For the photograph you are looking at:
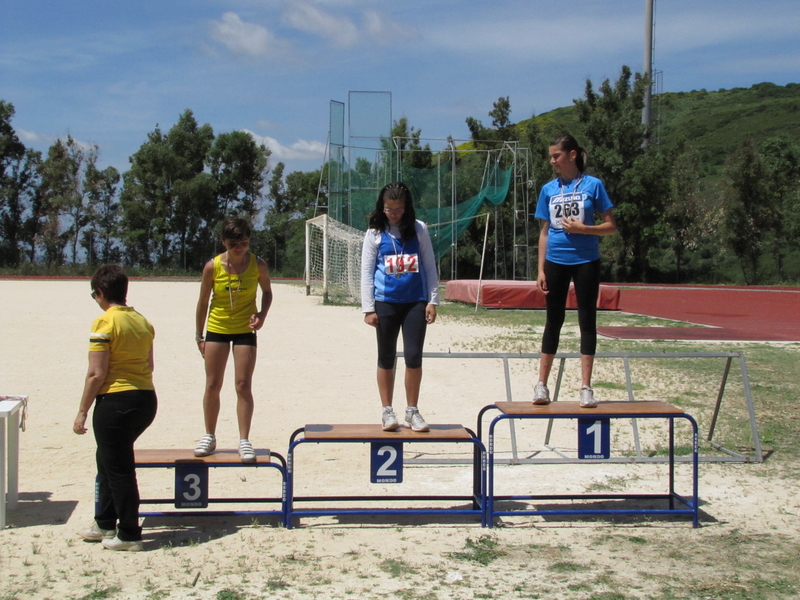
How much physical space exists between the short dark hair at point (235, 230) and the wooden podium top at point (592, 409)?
1.76 m

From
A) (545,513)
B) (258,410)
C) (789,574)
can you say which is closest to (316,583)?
(545,513)

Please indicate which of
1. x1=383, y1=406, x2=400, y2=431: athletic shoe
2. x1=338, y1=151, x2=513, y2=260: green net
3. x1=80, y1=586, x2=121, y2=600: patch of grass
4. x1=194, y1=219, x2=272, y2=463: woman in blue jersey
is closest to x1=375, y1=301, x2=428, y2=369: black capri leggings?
x1=383, y1=406, x2=400, y2=431: athletic shoe

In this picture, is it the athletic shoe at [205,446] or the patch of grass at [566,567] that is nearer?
the patch of grass at [566,567]

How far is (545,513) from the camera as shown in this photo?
443 cm

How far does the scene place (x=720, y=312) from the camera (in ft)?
70.4

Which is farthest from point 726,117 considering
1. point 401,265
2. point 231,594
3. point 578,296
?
point 231,594

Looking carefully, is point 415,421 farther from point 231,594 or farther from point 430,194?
point 430,194

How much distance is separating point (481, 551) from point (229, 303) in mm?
1910

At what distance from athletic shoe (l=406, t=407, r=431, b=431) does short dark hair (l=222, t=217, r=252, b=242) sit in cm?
136

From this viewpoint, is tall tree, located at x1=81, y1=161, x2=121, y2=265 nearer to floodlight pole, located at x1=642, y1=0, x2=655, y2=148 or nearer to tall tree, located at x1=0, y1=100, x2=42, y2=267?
tall tree, located at x1=0, y1=100, x2=42, y2=267

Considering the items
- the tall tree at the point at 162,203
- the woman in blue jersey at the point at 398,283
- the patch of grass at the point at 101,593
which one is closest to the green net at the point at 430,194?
the woman in blue jersey at the point at 398,283

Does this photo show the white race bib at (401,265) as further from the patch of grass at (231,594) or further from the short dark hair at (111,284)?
the patch of grass at (231,594)

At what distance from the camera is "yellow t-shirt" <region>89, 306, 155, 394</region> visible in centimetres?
391

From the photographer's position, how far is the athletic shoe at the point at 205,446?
4367 millimetres
